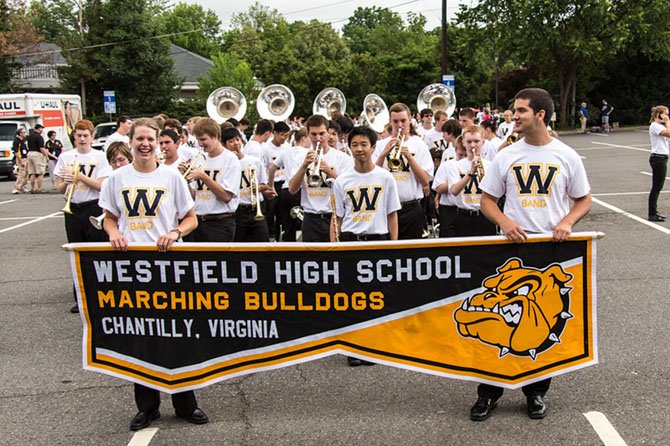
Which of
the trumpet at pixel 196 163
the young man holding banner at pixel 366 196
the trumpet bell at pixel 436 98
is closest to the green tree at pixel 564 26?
the trumpet bell at pixel 436 98

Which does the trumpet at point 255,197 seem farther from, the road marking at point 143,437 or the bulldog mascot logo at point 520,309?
the bulldog mascot logo at point 520,309

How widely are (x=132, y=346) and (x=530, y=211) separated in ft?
9.32

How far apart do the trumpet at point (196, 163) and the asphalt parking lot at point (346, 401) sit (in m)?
1.91

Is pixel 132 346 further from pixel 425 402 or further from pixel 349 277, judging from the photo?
pixel 425 402

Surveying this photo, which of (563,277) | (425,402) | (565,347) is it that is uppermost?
(563,277)

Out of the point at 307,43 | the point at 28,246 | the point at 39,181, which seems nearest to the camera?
the point at 28,246

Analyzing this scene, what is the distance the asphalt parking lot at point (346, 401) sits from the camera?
15.0 feet

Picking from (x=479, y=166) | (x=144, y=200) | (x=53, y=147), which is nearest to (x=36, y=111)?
(x=53, y=147)

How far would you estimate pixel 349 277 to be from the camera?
187 inches

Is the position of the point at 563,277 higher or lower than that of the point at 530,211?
lower

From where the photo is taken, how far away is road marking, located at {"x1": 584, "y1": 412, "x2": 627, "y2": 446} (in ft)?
14.3

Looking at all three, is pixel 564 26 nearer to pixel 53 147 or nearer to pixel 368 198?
pixel 53 147

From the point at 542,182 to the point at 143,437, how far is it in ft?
10.2

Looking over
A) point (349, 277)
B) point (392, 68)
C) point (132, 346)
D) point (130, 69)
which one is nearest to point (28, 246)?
point (132, 346)
